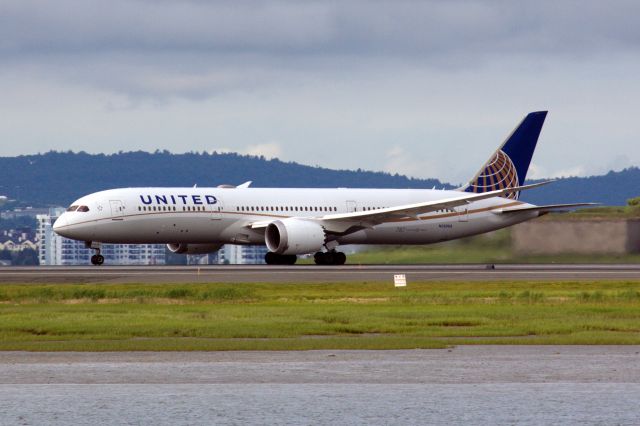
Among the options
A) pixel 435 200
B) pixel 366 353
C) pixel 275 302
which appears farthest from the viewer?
pixel 435 200

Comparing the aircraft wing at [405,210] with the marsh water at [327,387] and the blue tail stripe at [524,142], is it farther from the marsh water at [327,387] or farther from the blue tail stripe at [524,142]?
the marsh water at [327,387]

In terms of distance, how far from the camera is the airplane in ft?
241

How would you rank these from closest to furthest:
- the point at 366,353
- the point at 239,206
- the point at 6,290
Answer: the point at 366,353
the point at 6,290
the point at 239,206

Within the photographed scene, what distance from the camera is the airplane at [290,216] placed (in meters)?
73.6

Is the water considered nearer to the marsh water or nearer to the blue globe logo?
the marsh water

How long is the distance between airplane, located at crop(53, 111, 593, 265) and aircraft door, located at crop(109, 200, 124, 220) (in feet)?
0.17

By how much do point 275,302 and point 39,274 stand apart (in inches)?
797

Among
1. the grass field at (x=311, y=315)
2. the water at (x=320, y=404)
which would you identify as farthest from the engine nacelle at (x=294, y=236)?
the water at (x=320, y=404)

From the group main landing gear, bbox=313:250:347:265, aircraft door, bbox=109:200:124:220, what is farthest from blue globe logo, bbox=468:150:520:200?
aircraft door, bbox=109:200:124:220

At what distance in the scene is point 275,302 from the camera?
152 ft

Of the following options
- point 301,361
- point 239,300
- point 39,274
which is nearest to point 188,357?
point 301,361

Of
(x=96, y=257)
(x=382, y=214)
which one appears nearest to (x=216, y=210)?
(x=96, y=257)

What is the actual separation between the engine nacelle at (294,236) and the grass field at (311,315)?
60.3 feet

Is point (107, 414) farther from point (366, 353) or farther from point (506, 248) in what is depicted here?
point (506, 248)
